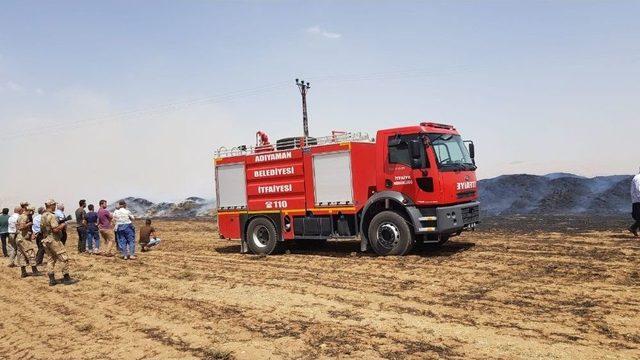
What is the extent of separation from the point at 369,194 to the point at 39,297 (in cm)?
725

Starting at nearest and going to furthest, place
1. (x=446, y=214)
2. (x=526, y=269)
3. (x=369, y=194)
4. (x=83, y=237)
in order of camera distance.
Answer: (x=526, y=269) → (x=446, y=214) → (x=369, y=194) → (x=83, y=237)

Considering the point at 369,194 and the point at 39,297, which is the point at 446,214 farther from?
the point at 39,297

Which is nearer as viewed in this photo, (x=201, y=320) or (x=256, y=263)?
(x=201, y=320)

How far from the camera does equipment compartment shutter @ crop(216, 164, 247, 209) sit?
46.1 ft

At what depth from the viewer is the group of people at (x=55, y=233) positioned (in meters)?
10.6

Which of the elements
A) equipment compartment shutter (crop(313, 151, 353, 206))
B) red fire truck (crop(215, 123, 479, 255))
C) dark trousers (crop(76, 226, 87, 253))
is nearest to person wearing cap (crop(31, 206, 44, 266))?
dark trousers (crop(76, 226, 87, 253))

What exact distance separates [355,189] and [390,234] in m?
1.40

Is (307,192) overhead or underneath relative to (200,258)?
overhead

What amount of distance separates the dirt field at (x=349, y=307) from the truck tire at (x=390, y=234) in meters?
0.33

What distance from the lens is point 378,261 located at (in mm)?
11016

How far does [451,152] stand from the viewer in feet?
37.7

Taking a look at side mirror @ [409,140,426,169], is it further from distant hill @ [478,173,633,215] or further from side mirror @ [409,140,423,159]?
distant hill @ [478,173,633,215]

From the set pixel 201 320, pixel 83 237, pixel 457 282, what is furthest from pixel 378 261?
pixel 83 237

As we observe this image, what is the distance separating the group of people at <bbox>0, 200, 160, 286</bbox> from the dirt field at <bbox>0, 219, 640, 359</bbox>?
0.65 metres
